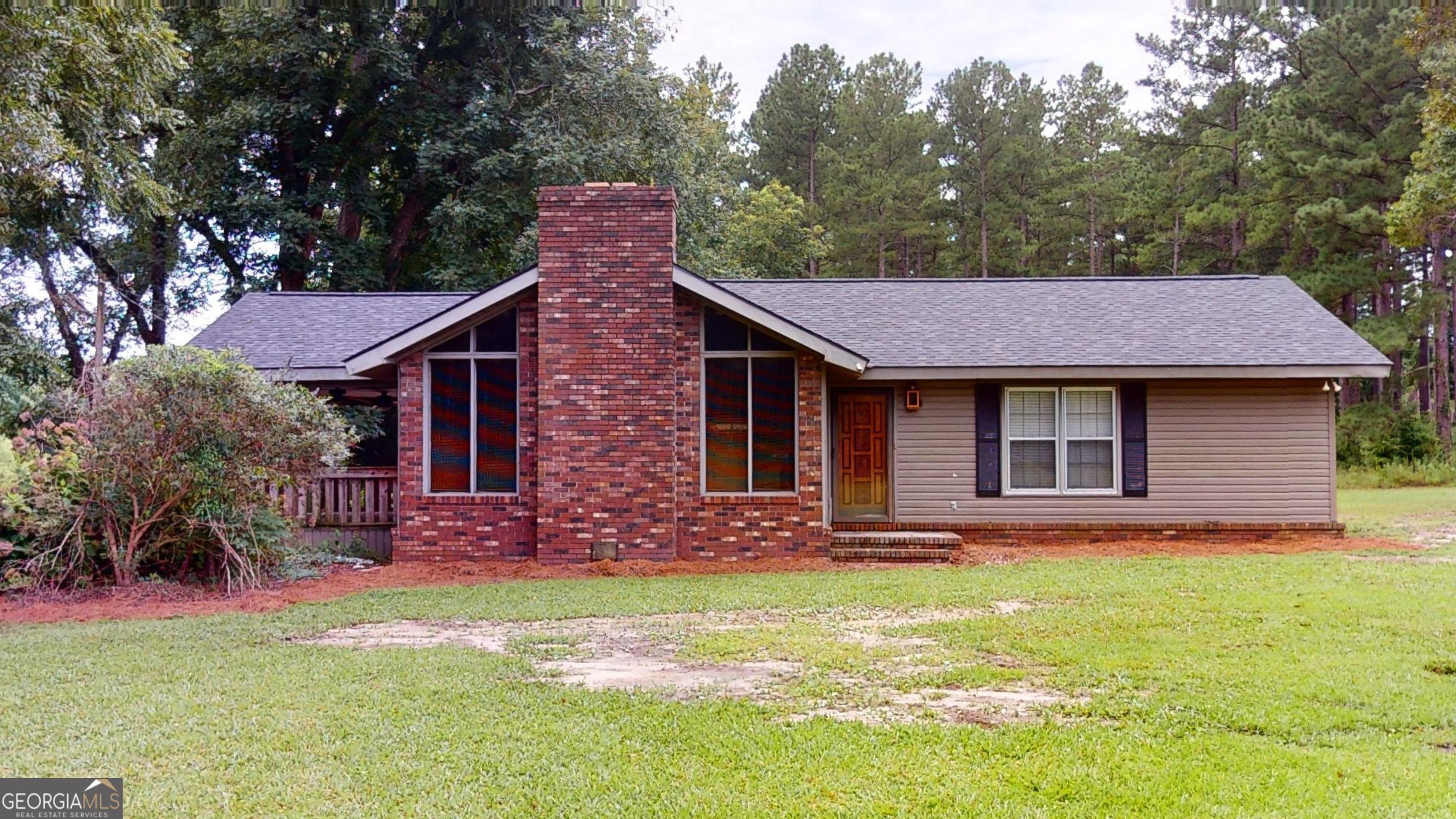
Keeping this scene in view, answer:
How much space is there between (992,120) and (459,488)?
30.1m

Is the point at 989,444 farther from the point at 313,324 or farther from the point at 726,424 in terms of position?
the point at 313,324

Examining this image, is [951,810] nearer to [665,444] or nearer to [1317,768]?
[1317,768]

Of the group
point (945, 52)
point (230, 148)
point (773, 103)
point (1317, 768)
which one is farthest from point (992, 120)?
point (1317, 768)

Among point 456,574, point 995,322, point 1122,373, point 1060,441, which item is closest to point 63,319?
point 456,574

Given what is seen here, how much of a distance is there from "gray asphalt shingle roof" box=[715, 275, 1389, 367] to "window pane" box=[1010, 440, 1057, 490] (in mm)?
1176

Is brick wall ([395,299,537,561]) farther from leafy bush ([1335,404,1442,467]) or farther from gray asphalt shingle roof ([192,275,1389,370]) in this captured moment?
leafy bush ([1335,404,1442,467])

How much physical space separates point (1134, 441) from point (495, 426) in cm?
→ 831

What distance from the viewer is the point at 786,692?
575 cm

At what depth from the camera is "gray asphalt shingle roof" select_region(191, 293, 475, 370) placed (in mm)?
14258

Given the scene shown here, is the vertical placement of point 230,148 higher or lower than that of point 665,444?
higher

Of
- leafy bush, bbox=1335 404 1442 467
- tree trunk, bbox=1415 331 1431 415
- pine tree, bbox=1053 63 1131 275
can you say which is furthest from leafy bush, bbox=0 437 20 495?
tree trunk, bbox=1415 331 1431 415

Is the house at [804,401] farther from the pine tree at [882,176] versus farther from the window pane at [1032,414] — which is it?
the pine tree at [882,176]

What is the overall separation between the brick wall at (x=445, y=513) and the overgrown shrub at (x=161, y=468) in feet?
4.65

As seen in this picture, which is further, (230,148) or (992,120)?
(992,120)
